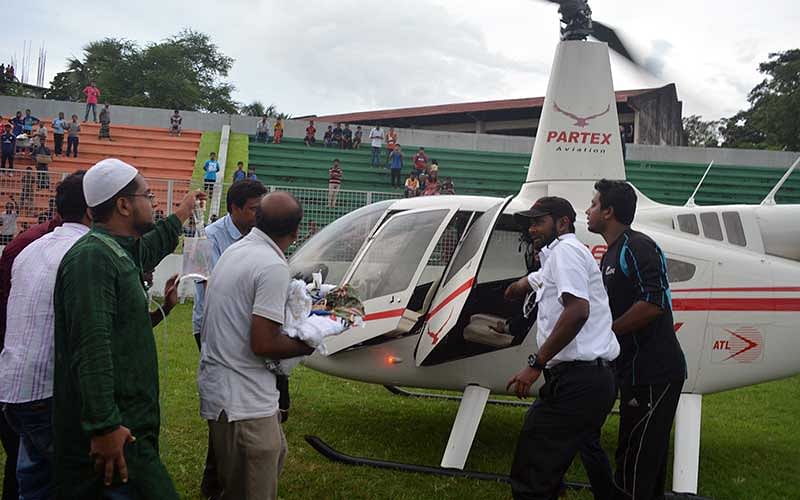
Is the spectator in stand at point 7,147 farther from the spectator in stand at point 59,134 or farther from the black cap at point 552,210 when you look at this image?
the black cap at point 552,210

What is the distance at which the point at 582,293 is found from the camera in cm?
372

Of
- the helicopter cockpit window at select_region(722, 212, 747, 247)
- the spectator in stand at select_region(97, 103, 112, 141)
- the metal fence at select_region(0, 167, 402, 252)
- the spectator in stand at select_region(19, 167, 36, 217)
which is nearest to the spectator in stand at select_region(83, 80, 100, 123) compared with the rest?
the spectator in stand at select_region(97, 103, 112, 141)

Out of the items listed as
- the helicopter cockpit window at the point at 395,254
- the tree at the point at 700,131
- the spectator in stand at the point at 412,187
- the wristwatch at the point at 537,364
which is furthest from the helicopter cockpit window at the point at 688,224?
the tree at the point at 700,131

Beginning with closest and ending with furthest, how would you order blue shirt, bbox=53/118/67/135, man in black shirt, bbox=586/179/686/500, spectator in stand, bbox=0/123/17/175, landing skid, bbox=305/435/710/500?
man in black shirt, bbox=586/179/686/500 → landing skid, bbox=305/435/710/500 → spectator in stand, bbox=0/123/17/175 → blue shirt, bbox=53/118/67/135

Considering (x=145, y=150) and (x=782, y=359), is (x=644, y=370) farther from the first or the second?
(x=145, y=150)

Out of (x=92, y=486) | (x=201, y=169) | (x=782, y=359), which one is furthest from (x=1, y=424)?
(x=201, y=169)

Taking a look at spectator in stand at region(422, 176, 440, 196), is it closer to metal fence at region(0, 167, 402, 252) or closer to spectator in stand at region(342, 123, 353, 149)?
metal fence at region(0, 167, 402, 252)

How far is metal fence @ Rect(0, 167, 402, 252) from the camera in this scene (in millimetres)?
13203

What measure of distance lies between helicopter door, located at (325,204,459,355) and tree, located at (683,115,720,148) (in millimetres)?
55739

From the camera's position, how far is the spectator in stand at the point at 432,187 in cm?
1986

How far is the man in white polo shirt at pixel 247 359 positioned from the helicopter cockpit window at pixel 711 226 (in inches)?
177

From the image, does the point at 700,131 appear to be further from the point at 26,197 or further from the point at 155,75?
the point at 26,197

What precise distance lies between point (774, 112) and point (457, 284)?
4067 centimetres

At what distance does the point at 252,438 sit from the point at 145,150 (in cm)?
2343
